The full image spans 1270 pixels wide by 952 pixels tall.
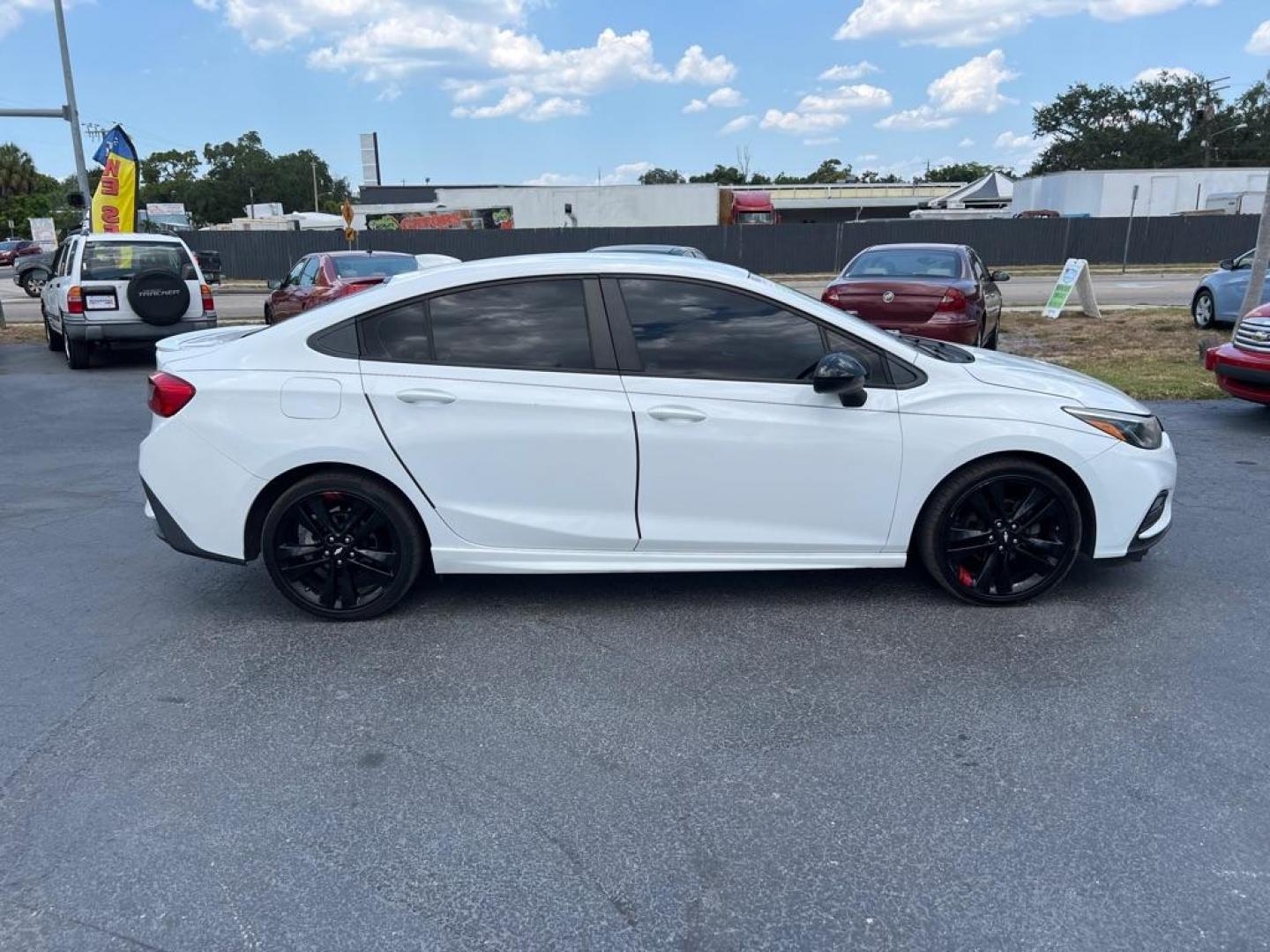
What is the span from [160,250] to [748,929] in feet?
43.9

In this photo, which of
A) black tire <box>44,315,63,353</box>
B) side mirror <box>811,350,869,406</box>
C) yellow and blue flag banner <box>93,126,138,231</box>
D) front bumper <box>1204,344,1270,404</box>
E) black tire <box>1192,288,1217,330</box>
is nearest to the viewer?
side mirror <box>811,350,869,406</box>

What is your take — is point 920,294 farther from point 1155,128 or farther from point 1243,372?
point 1155,128

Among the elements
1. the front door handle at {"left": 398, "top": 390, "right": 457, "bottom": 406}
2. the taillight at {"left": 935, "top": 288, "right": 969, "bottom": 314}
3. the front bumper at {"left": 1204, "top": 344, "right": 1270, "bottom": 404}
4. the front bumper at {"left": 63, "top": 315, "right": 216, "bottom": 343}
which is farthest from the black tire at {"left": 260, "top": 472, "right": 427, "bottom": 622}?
the front bumper at {"left": 63, "top": 315, "right": 216, "bottom": 343}

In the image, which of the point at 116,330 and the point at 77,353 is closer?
the point at 116,330

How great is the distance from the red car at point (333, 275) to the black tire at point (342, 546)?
8384mm

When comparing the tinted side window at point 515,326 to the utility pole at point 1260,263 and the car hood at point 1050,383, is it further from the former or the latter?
the utility pole at point 1260,263

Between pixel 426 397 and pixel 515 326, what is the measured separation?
1.69 feet

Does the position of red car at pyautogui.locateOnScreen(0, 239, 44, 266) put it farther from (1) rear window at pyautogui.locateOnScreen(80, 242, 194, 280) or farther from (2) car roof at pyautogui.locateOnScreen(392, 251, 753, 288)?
(2) car roof at pyautogui.locateOnScreen(392, 251, 753, 288)

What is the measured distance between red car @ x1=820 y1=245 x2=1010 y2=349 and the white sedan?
623 centimetres

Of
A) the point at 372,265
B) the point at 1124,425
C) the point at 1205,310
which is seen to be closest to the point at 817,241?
the point at 1205,310

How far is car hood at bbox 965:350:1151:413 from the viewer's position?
14.9 feet

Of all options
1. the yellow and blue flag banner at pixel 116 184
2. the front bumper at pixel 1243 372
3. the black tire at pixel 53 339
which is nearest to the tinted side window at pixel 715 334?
the front bumper at pixel 1243 372

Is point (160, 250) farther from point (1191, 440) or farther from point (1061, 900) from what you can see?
point (1061, 900)

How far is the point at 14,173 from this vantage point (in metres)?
98.9
